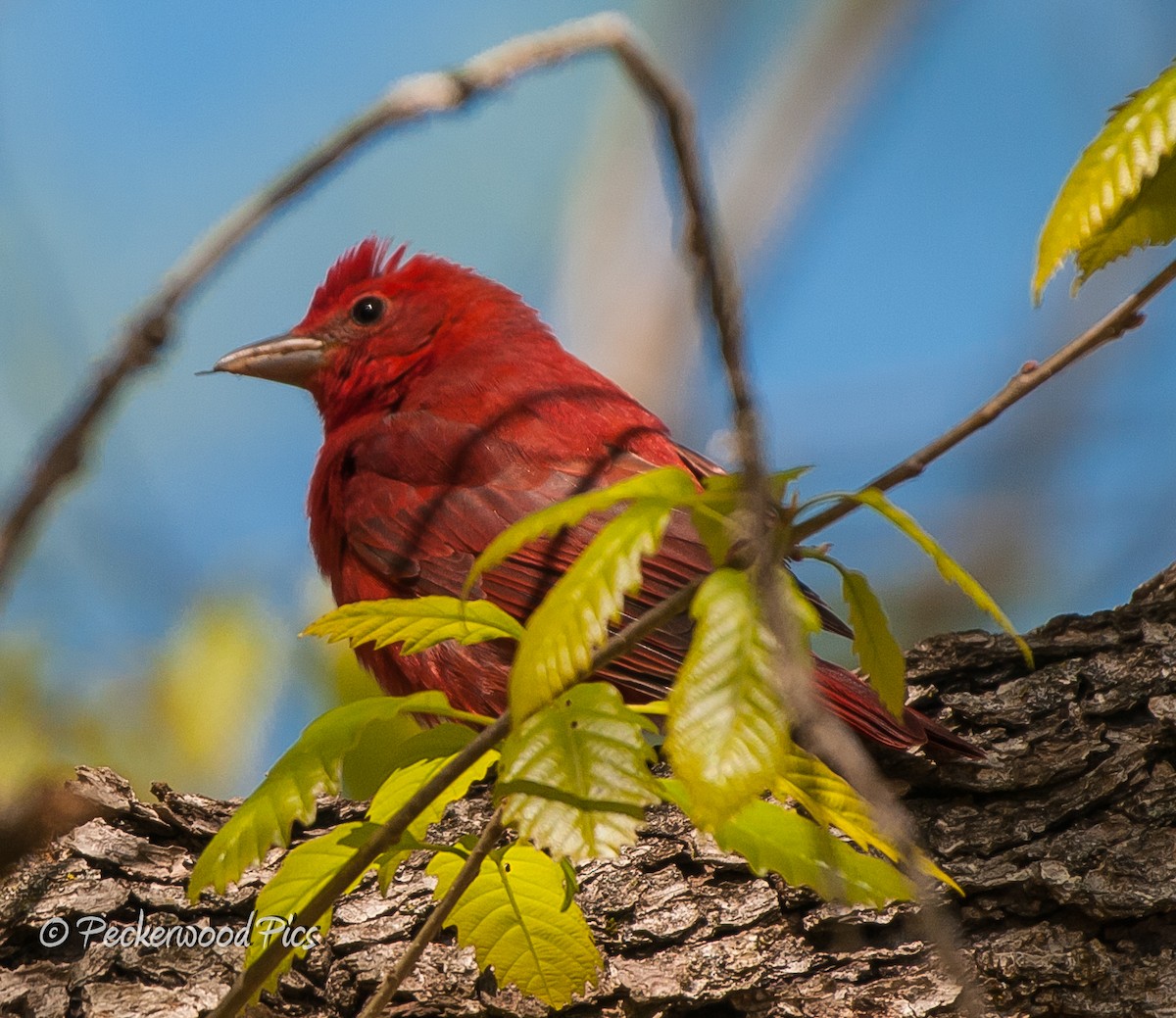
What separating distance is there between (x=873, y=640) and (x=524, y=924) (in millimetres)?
787

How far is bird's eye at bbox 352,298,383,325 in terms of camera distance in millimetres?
5164

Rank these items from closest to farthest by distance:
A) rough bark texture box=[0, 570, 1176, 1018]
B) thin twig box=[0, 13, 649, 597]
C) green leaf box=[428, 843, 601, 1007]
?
thin twig box=[0, 13, 649, 597], green leaf box=[428, 843, 601, 1007], rough bark texture box=[0, 570, 1176, 1018]

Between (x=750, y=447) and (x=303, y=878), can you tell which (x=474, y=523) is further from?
(x=750, y=447)

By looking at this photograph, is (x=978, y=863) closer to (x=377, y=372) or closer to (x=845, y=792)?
(x=845, y=792)

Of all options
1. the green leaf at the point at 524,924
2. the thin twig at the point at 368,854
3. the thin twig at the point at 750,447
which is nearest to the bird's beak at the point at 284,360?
the green leaf at the point at 524,924

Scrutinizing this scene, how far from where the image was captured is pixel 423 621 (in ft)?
6.73

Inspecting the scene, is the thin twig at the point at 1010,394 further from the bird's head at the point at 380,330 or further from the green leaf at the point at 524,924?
the bird's head at the point at 380,330

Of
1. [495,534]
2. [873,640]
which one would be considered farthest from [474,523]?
[873,640]

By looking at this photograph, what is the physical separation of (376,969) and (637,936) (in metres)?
0.59

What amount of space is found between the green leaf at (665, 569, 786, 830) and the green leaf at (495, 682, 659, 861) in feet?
0.56

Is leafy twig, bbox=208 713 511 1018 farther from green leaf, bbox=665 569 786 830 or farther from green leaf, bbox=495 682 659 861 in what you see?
green leaf, bbox=665 569 786 830

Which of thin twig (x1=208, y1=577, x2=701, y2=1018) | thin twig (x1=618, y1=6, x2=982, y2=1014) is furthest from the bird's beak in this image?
thin twig (x1=618, y1=6, x2=982, y2=1014)

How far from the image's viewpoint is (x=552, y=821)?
5.53 ft

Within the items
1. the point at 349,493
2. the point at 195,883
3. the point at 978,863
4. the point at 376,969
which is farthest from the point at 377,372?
the point at 195,883
